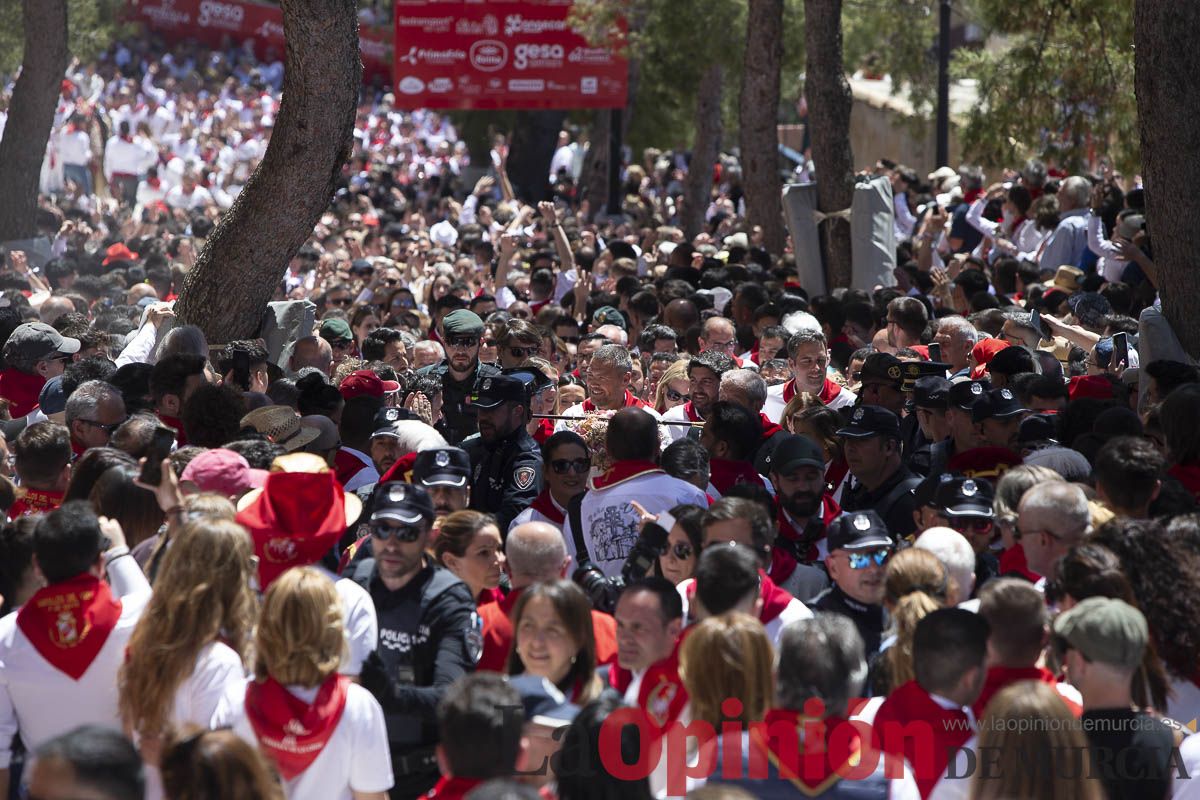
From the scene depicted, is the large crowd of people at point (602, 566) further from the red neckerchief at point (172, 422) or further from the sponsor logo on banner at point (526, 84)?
the sponsor logo on banner at point (526, 84)

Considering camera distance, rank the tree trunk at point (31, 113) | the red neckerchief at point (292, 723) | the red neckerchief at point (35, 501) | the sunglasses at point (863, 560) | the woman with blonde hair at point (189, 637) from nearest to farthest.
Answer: the red neckerchief at point (292, 723), the woman with blonde hair at point (189, 637), the sunglasses at point (863, 560), the red neckerchief at point (35, 501), the tree trunk at point (31, 113)

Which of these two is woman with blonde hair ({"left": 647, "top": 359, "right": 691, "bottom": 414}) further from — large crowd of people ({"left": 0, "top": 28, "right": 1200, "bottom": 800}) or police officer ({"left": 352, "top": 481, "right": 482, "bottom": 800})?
police officer ({"left": 352, "top": 481, "right": 482, "bottom": 800})

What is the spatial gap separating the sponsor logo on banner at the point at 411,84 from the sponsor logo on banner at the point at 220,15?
82.1ft

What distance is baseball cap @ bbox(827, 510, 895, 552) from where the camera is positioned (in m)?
5.58

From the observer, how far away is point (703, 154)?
23.0 metres

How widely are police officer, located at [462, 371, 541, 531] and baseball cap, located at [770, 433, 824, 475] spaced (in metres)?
1.26

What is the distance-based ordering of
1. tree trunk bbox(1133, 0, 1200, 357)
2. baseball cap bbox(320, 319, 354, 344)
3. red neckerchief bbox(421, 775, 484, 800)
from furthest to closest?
baseball cap bbox(320, 319, 354, 344) < tree trunk bbox(1133, 0, 1200, 357) < red neckerchief bbox(421, 775, 484, 800)

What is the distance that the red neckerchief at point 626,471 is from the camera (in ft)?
22.5

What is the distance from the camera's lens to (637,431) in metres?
6.89

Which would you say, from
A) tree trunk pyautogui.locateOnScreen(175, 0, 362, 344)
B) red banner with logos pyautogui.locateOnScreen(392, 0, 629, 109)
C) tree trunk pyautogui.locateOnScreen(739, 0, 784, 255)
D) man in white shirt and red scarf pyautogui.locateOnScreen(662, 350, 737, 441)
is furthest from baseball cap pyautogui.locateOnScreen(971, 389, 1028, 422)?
red banner with logos pyautogui.locateOnScreen(392, 0, 629, 109)

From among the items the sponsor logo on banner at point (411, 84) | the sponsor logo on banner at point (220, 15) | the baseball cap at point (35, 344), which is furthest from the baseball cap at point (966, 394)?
the sponsor logo on banner at point (220, 15)

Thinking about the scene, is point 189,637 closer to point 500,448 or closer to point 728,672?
point 728,672

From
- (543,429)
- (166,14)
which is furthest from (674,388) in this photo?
(166,14)

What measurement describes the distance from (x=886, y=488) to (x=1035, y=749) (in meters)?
3.20
